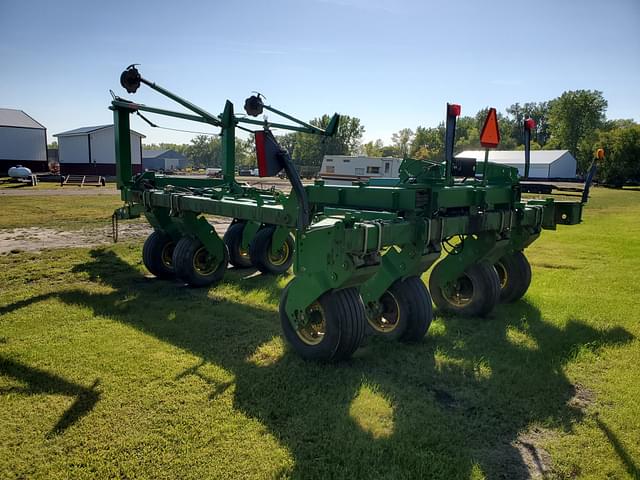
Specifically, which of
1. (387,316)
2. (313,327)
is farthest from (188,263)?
(387,316)

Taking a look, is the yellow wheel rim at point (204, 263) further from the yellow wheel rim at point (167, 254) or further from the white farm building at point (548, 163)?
the white farm building at point (548, 163)

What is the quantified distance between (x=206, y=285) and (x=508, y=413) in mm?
5060

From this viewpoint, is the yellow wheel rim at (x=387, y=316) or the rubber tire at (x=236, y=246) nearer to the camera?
the yellow wheel rim at (x=387, y=316)

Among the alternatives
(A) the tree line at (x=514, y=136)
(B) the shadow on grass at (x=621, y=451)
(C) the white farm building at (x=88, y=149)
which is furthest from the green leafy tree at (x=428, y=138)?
(B) the shadow on grass at (x=621, y=451)

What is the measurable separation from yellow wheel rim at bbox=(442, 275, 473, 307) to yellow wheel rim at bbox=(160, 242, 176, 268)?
4.74m

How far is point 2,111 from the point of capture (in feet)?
153

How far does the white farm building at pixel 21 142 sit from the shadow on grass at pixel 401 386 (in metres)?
46.7

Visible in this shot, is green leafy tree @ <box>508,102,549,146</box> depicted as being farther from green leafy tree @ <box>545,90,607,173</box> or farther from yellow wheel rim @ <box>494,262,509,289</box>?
yellow wheel rim @ <box>494,262,509,289</box>

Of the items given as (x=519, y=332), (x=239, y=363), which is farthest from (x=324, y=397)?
(x=519, y=332)

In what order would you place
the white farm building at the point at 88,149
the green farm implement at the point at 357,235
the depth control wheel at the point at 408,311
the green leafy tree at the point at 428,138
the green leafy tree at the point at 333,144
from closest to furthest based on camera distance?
the green farm implement at the point at 357,235 → the depth control wheel at the point at 408,311 → the white farm building at the point at 88,149 → the green leafy tree at the point at 333,144 → the green leafy tree at the point at 428,138

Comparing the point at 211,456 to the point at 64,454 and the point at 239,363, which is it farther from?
the point at 239,363

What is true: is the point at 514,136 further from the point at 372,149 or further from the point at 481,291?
the point at 481,291

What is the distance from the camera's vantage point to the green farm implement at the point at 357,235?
4215 mm

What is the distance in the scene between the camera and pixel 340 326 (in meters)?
4.23
